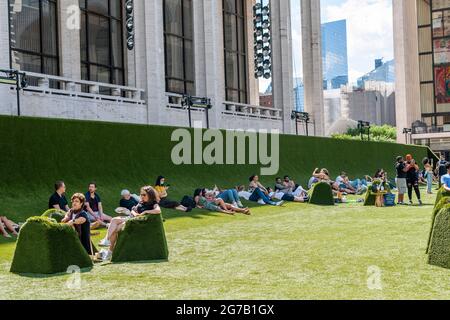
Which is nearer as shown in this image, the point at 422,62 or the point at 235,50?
the point at 235,50

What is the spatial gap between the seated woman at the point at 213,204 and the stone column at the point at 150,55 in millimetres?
12004

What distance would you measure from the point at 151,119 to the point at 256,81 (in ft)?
80.8

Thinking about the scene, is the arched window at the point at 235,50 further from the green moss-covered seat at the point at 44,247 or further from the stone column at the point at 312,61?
the green moss-covered seat at the point at 44,247

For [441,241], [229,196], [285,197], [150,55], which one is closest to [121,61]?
[150,55]

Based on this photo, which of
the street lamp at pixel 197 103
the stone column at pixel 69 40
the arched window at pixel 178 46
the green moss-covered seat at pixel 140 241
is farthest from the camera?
the arched window at pixel 178 46

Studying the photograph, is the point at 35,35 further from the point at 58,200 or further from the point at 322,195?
the point at 58,200

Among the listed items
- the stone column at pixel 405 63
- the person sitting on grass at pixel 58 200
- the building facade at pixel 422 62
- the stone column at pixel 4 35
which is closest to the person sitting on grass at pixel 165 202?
the person sitting on grass at pixel 58 200

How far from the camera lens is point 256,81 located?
184 feet

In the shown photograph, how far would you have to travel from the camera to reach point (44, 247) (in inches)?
386

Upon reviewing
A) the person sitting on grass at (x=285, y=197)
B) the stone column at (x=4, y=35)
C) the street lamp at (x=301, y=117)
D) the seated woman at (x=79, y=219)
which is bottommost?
the person sitting on grass at (x=285, y=197)

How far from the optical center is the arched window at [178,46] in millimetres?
42844

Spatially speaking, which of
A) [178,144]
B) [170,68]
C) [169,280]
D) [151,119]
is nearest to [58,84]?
[151,119]

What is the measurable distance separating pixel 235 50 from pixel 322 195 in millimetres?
29770
